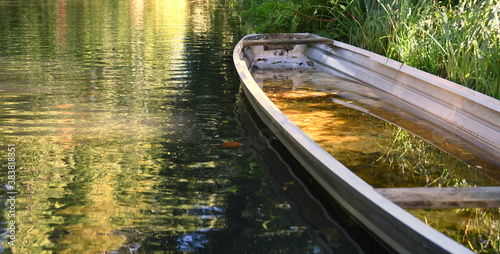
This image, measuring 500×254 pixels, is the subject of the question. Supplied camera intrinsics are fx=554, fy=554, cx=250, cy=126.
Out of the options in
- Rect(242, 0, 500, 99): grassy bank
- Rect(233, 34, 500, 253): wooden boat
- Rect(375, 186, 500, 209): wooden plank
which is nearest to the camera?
Rect(233, 34, 500, 253): wooden boat

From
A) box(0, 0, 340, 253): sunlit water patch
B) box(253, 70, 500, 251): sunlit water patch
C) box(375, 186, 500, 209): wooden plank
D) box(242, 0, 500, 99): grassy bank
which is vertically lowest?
box(0, 0, 340, 253): sunlit water patch

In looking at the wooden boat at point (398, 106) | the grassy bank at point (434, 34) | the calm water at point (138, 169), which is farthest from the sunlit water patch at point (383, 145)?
the grassy bank at point (434, 34)

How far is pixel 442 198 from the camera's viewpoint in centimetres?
265

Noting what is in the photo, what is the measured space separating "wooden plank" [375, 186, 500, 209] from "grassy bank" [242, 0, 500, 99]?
2054 mm

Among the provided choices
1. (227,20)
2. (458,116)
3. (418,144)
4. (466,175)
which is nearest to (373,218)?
(466,175)

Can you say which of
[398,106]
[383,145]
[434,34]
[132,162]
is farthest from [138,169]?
[434,34]

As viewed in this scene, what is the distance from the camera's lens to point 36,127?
476 centimetres

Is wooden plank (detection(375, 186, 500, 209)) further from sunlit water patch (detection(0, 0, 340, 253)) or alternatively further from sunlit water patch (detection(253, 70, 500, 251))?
sunlit water patch (detection(0, 0, 340, 253))

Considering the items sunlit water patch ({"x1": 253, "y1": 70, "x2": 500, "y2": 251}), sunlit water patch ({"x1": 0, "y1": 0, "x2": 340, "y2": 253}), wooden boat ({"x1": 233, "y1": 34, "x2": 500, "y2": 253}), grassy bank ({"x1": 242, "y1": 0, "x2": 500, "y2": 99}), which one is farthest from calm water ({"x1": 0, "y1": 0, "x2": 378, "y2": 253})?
grassy bank ({"x1": 242, "y1": 0, "x2": 500, "y2": 99})

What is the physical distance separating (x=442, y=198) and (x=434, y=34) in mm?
3258

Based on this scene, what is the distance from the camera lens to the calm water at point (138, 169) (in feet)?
9.25

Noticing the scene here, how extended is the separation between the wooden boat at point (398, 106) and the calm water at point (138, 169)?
0.28 meters

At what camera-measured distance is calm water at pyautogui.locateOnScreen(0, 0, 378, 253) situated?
9.25 ft

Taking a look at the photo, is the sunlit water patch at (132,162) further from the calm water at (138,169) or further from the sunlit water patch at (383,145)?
the sunlit water patch at (383,145)
